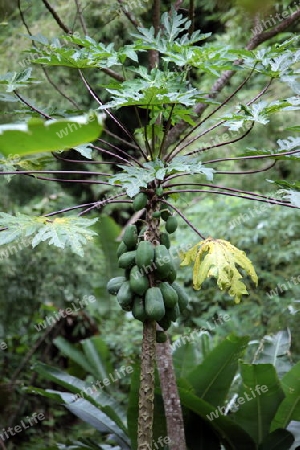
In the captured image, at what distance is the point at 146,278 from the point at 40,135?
1150 millimetres

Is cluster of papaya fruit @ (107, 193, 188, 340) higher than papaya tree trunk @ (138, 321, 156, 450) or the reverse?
higher

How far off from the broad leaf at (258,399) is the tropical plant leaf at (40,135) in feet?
6.94

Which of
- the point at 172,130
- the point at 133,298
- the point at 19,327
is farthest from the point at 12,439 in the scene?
the point at 133,298

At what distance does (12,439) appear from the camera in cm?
438

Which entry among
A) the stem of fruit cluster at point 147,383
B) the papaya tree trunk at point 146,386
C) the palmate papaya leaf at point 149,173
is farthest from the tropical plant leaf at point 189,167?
the papaya tree trunk at point 146,386

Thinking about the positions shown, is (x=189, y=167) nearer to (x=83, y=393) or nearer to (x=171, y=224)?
(x=171, y=224)

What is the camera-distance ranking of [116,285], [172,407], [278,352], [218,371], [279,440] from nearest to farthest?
1. [116,285]
2. [172,407]
3. [279,440]
4. [218,371]
5. [278,352]

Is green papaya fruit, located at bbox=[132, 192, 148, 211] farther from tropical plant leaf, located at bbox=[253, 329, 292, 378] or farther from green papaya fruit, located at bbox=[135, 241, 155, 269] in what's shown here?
tropical plant leaf, located at bbox=[253, 329, 292, 378]

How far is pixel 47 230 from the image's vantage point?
1.62 m

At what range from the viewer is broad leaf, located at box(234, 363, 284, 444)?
2592mm

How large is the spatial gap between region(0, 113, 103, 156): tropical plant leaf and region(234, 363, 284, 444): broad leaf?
211cm

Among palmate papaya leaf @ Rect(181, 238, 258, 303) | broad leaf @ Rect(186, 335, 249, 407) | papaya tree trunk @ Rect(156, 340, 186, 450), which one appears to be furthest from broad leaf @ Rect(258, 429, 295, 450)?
palmate papaya leaf @ Rect(181, 238, 258, 303)

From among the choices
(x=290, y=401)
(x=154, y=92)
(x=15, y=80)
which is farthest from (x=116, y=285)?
(x=290, y=401)

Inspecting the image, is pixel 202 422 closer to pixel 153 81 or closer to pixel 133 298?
pixel 133 298
